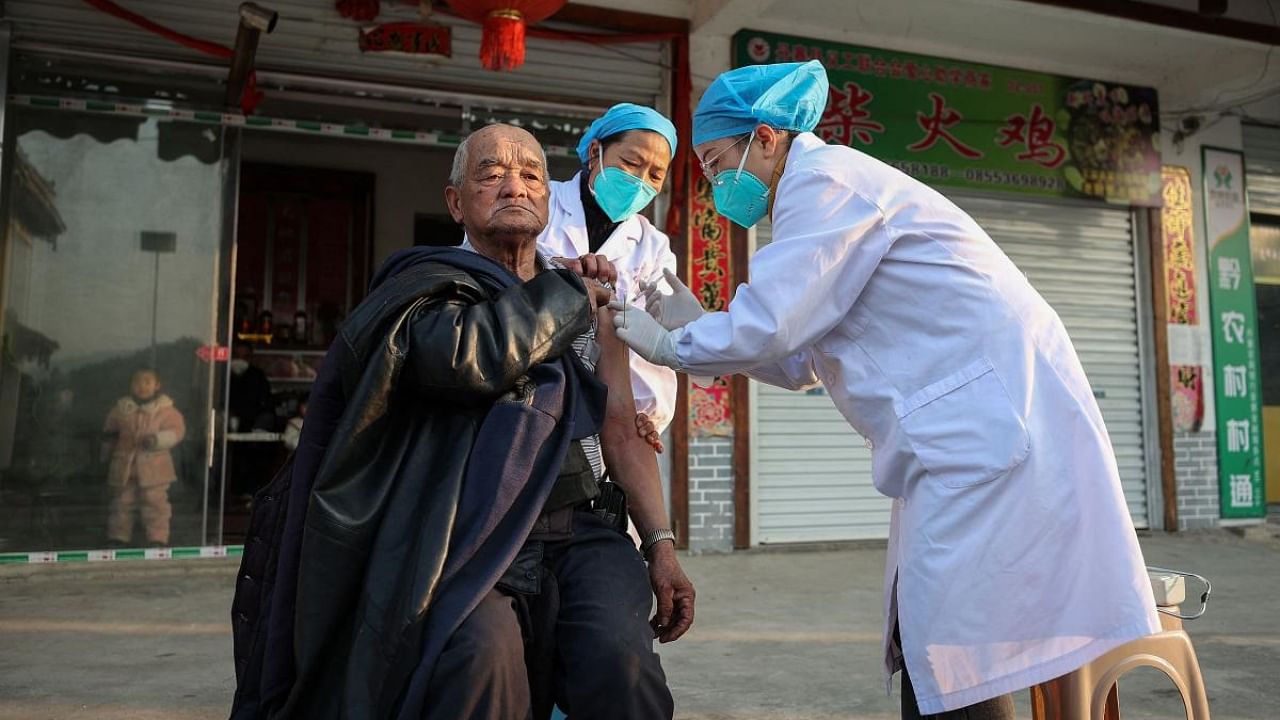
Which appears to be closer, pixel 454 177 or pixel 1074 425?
pixel 1074 425

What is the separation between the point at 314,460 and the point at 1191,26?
7118 mm

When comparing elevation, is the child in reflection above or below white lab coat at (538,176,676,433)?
below

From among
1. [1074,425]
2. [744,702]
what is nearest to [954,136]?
[744,702]

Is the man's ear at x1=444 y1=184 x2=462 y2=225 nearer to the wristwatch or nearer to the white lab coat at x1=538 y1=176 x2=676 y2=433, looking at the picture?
the white lab coat at x1=538 y1=176 x2=676 y2=433

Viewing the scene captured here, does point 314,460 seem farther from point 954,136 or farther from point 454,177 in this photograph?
point 954,136

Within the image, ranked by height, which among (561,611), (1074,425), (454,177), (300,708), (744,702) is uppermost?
(454,177)

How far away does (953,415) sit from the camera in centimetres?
176

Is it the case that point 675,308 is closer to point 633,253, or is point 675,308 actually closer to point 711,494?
point 633,253

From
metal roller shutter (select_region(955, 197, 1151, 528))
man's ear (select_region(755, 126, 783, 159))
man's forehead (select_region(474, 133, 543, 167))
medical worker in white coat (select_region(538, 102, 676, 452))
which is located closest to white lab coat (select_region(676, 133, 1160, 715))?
man's ear (select_region(755, 126, 783, 159))

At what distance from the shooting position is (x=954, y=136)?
702 centimetres

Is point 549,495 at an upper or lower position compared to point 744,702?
upper

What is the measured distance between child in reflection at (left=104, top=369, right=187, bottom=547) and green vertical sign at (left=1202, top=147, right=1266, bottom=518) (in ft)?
25.4

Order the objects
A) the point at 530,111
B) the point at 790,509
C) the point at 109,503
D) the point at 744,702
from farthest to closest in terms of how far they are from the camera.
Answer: the point at 790,509
the point at 530,111
the point at 109,503
the point at 744,702

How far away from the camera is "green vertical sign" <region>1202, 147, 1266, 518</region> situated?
759 centimetres
